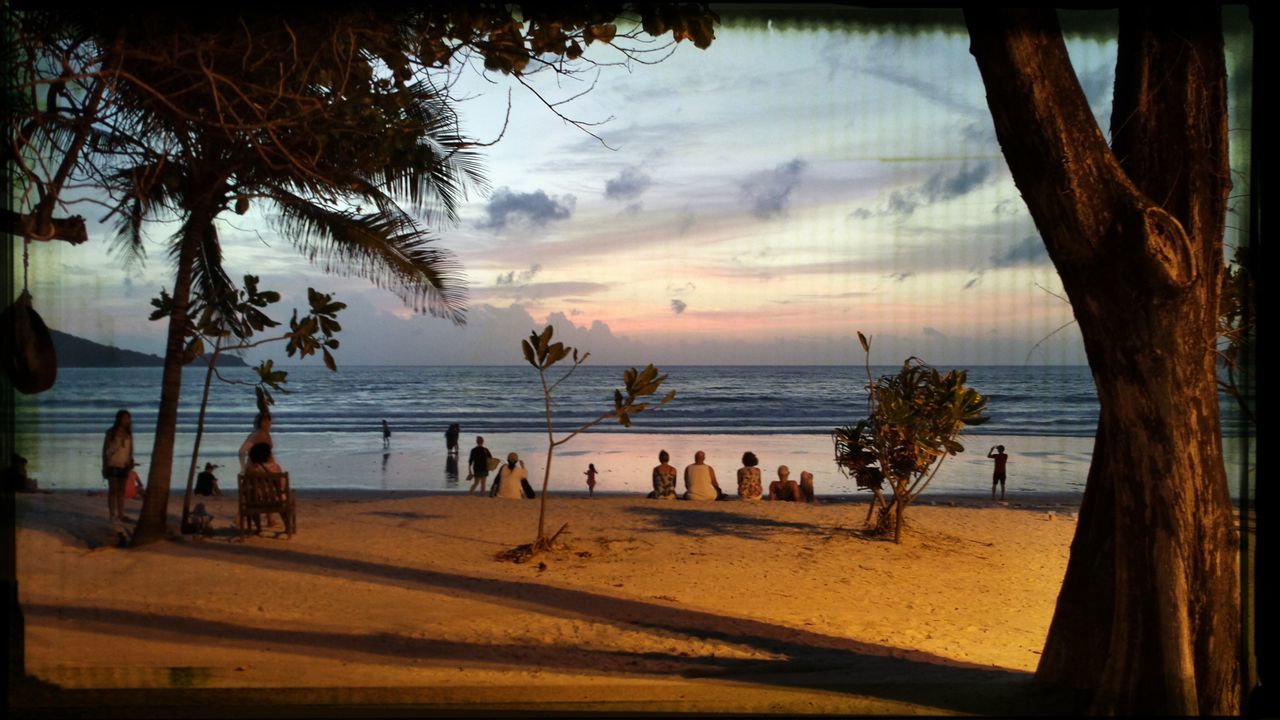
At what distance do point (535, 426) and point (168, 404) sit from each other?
798 inches

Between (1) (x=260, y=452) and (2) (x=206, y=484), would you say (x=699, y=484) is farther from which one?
(2) (x=206, y=484)

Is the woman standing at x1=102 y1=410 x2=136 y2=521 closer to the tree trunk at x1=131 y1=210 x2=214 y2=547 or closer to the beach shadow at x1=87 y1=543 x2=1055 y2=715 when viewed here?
the tree trunk at x1=131 y1=210 x2=214 y2=547

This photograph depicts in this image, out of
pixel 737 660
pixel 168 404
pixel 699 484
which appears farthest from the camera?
pixel 699 484

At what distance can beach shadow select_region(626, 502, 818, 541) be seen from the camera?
862 cm

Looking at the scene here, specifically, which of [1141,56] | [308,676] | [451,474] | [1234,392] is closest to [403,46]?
[308,676]

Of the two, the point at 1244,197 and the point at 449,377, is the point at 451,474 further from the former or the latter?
the point at 449,377

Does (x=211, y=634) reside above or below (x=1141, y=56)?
below

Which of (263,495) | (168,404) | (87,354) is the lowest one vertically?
(263,495)

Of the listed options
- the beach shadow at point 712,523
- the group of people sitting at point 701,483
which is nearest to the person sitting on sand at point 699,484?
the group of people sitting at point 701,483

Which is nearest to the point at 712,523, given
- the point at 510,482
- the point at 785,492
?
the point at 785,492

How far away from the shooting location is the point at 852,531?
8.76 metres

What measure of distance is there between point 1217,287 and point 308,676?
4233mm

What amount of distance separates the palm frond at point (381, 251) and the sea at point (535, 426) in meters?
2.44

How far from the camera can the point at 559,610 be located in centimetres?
582
